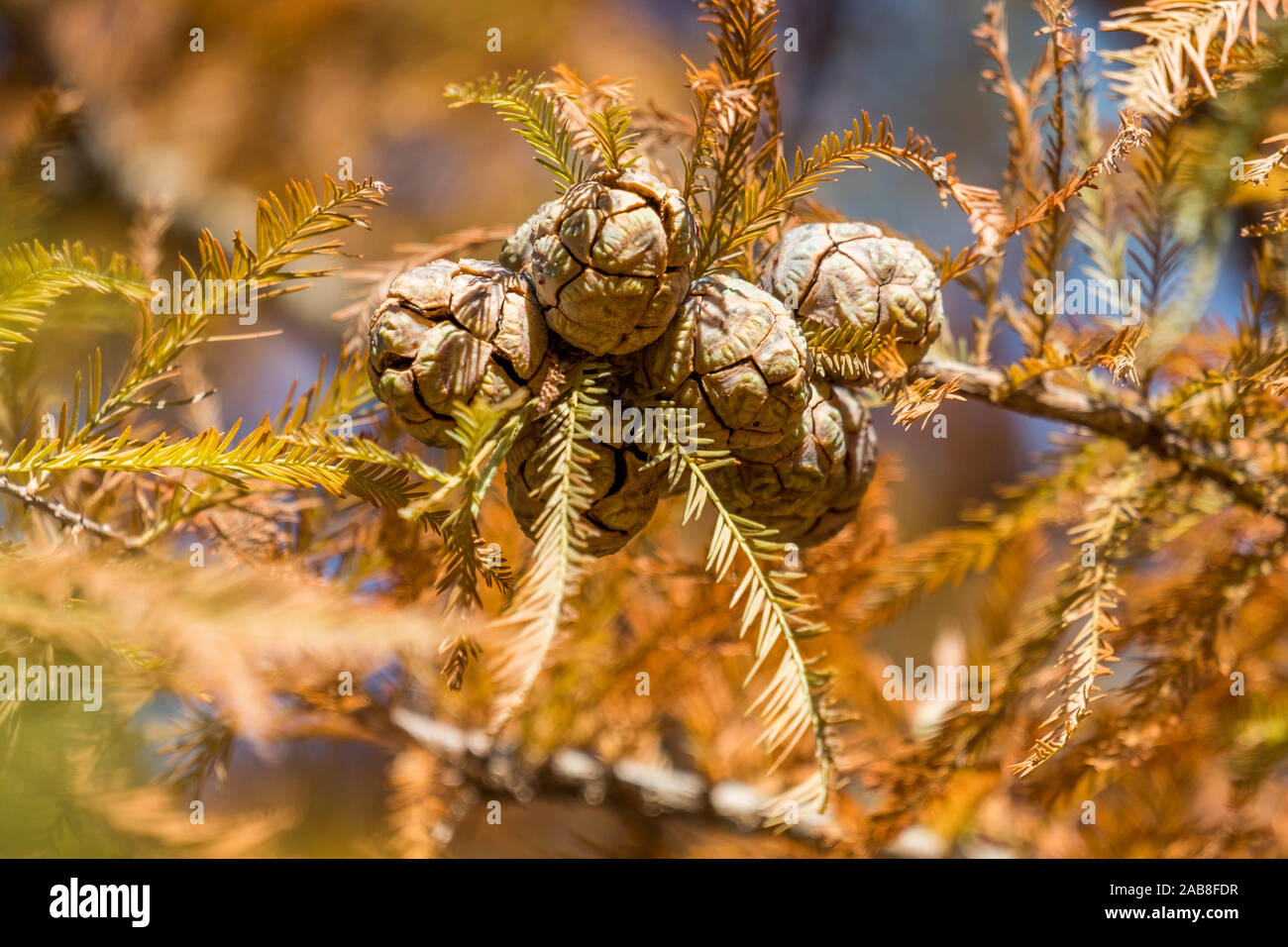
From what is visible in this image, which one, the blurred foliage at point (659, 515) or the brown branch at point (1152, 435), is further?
the brown branch at point (1152, 435)

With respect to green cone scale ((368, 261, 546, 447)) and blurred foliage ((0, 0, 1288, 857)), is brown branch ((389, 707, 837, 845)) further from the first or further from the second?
green cone scale ((368, 261, 546, 447))

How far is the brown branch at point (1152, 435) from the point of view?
46 centimetres

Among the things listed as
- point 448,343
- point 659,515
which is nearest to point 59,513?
point 448,343

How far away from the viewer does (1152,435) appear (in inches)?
18.9

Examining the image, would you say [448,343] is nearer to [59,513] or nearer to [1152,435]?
[59,513]

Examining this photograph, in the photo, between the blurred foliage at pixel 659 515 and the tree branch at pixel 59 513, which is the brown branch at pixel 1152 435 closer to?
the blurred foliage at pixel 659 515

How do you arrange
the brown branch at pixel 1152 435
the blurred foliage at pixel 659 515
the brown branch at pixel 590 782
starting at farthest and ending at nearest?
1. the brown branch at pixel 590 782
2. the brown branch at pixel 1152 435
3. the blurred foliage at pixel 659 515

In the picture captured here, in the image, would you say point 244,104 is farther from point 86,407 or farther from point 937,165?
point 937,165

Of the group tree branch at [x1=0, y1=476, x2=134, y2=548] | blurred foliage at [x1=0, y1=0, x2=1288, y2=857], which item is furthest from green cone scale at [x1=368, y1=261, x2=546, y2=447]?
tree branch at [x1=0, y1=476, x2=134, y2=548]

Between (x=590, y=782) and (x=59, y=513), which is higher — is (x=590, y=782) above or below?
below

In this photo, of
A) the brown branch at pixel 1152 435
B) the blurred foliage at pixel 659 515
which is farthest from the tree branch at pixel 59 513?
the brown branch at pixel 1152 435

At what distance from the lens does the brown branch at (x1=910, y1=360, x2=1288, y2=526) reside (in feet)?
1.50

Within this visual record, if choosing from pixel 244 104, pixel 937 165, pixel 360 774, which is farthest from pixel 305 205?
pixel 360 774
